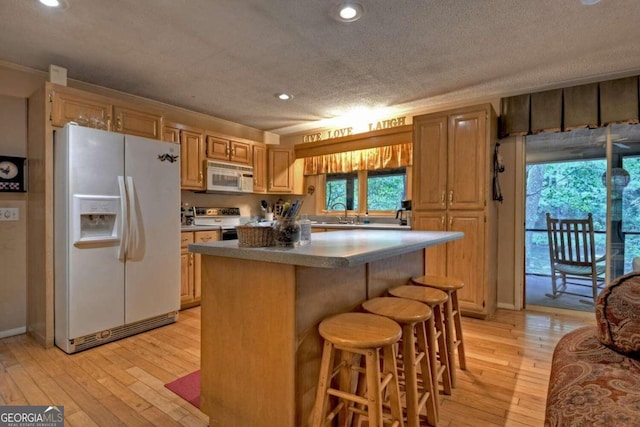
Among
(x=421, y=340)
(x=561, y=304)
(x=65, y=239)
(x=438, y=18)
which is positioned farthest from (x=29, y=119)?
(x=561, y=304)

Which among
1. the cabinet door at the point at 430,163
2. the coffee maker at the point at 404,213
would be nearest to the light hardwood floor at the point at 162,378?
the cabinet door at the point at 430,163

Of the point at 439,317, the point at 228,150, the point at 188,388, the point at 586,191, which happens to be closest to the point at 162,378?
the point at 188,388

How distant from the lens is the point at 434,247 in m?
3.54

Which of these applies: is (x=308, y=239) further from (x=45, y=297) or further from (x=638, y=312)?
(x=45, y=297)

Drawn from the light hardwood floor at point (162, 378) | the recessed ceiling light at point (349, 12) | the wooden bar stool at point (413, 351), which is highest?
the recessed ceiling light at point (349, 12)

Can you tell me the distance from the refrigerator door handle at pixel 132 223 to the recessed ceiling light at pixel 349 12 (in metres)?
2.13

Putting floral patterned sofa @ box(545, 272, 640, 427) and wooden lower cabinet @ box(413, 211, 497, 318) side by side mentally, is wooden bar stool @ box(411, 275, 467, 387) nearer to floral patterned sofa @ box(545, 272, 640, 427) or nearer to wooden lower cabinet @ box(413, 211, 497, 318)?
floral patterned sofa @ box(545, 272, 640, 427)

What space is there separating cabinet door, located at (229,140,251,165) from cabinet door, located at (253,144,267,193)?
0.13 meters

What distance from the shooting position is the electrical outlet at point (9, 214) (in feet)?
9.36

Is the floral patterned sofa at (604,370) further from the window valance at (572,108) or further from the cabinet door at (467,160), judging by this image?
the window valance at (572,108)

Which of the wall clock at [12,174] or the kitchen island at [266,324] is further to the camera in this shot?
the wall clock at [12,174]

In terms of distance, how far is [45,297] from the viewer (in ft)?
8.77

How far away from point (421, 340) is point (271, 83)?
278 cm

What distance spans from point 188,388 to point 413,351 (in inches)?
55.9
